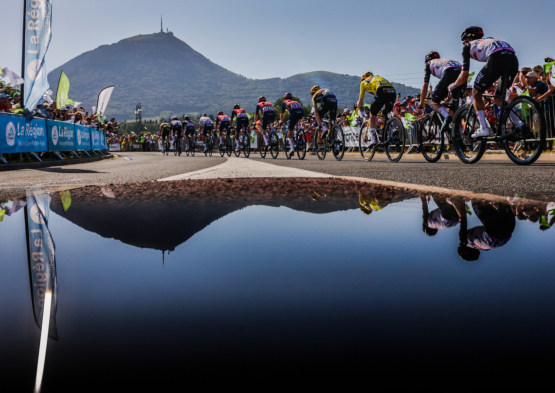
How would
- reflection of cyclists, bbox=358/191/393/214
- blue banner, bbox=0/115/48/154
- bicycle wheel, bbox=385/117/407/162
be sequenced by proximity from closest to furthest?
reflection of cyclists, bbox=358/191/393/214 < bicycle wheel, bbox=385/117/407/162 < blue banner, bbox=0/115/48/154

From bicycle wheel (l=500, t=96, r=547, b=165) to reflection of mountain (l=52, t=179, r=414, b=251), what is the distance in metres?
3.55

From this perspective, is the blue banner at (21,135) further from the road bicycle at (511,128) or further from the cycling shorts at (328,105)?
the road bicycle at (511,128)

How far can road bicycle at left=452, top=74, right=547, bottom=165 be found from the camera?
603cm

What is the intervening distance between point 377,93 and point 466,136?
10.6 feet

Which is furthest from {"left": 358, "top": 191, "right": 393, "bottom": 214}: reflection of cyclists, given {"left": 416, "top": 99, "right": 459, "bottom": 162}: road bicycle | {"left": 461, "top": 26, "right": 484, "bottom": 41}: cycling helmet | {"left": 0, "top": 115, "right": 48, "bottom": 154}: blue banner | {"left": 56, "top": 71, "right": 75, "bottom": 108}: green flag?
{"left": 56, "top": 71, "right": 75, "bottom": 108}: green flag

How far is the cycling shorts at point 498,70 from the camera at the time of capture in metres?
6.07

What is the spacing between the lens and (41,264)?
1420mm

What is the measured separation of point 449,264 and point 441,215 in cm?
92

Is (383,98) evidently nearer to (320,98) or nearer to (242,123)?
(320,98)

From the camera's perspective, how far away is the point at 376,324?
91 centimetres

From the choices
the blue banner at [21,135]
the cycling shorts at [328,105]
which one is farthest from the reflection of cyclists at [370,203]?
the blue banner at [21,135]

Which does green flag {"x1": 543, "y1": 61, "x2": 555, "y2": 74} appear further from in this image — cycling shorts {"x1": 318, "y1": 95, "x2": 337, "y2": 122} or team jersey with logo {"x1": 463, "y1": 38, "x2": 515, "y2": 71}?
cycling shorts {"x1": 318, "y1": 95, "x2": 337, "y2": 122}

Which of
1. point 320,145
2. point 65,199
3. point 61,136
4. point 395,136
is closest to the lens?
point 65,199

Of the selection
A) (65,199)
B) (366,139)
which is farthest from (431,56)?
(65,199)
